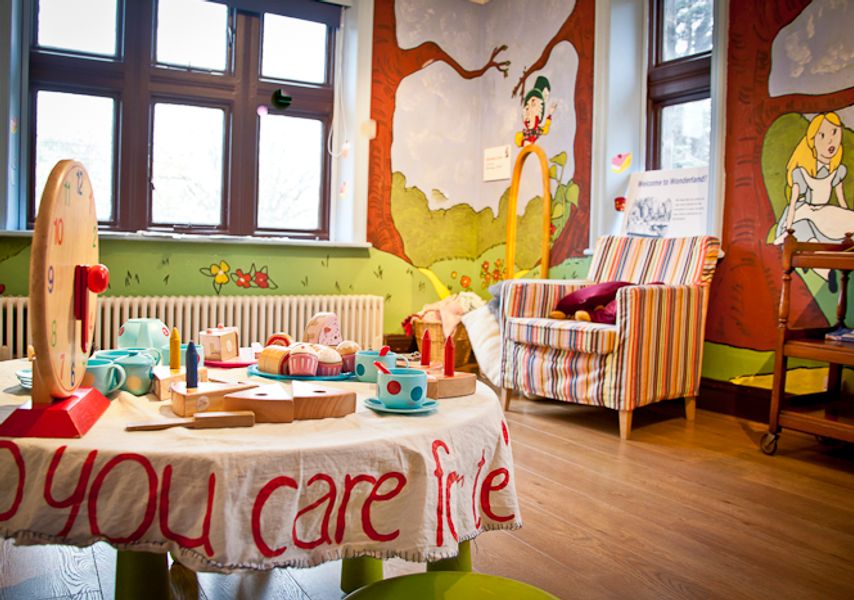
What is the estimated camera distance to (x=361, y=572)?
1426 millimetres

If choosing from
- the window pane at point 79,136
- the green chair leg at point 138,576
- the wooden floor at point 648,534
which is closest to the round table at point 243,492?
the green chair leg at point 138,576

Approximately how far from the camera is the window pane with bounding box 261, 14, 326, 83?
4.51m

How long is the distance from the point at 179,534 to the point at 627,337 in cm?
242

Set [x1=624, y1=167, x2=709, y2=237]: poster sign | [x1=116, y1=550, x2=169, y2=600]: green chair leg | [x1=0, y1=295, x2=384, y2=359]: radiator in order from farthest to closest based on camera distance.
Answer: [x1=624, y1=167, x2=709, y2=237]: poster sign < [x1=0, y1=295, x2=384, y2=359]: radiator < [x1=116, y1=550, x2=169, y2=600]: green chair leg

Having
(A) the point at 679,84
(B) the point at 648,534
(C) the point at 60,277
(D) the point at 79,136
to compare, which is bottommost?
(B) the point at 648,534

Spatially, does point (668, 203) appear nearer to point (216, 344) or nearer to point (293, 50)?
point (293, 50)

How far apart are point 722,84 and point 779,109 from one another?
0.34 m

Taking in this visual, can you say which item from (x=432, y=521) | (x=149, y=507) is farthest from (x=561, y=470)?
(x=149, y=507)

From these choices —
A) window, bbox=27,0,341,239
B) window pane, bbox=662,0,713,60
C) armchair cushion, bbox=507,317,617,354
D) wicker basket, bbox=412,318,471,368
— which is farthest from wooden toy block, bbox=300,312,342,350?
window pane, bbox=662,0,713,60

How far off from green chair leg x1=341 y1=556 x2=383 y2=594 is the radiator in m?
2.18

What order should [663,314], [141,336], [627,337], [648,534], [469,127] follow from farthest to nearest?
[469,127], [663,314], [627,337], [648,534], [141,336]

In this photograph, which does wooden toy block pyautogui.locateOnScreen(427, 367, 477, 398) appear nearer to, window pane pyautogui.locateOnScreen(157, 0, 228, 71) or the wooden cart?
the wooden cart

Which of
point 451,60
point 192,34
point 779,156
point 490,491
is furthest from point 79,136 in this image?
point 490,491

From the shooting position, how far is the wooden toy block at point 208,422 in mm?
861
